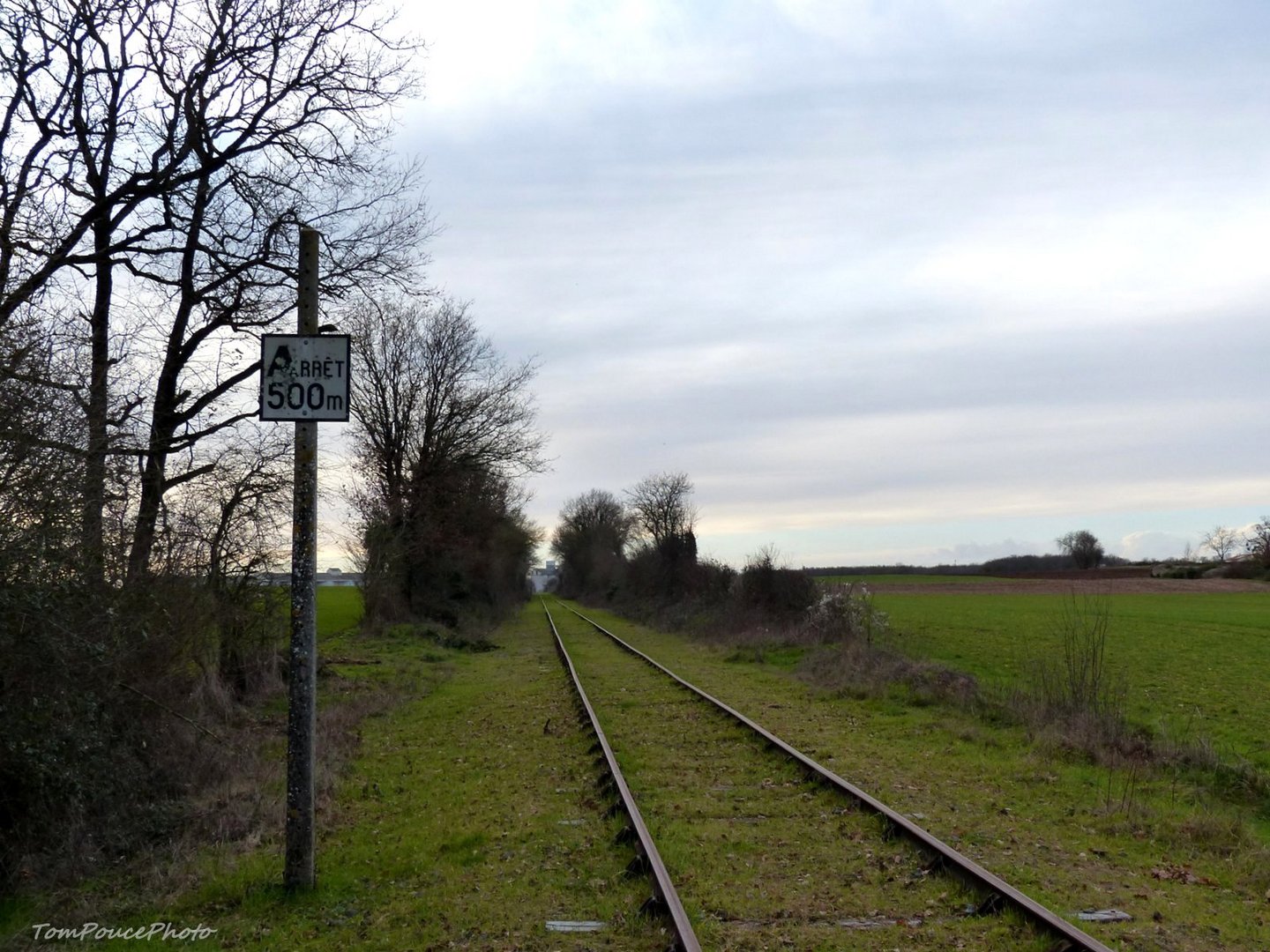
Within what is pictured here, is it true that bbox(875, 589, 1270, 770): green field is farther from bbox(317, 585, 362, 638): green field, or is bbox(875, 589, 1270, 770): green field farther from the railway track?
bbox(317, 585, 362, 638): green field

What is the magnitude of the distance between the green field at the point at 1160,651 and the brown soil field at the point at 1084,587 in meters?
13.7

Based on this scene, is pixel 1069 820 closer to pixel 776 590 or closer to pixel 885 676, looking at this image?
pixel 885 676

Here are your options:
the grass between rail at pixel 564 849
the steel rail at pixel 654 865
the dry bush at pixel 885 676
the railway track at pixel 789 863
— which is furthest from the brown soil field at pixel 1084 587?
the steel rail at pixel 654 865

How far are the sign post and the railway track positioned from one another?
2381 millimetres

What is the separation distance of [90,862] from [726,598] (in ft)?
101

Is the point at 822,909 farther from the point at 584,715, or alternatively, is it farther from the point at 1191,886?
the point at 584,715

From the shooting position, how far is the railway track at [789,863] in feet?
19.4

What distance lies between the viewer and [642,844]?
752 centimetres

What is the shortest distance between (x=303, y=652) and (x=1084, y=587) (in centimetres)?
6529

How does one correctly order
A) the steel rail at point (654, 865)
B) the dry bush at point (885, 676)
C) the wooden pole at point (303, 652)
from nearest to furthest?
1. the steel rail at point (654, 865)
2. the wooden pole at point (303, 652)
3. the dry bush at point (885, 676)

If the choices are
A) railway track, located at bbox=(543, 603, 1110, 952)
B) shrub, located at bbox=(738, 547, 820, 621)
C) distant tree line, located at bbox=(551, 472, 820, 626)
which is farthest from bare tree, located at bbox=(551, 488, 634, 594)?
railway track, located at bbox=(543, 603, 1110, 952)

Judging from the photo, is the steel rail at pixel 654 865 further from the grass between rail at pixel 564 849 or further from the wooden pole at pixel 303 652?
the wooden pole at pixel 303 652

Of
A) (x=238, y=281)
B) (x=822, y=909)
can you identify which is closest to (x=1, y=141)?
(x=238, y=281)

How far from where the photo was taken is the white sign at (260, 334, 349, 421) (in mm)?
7102
